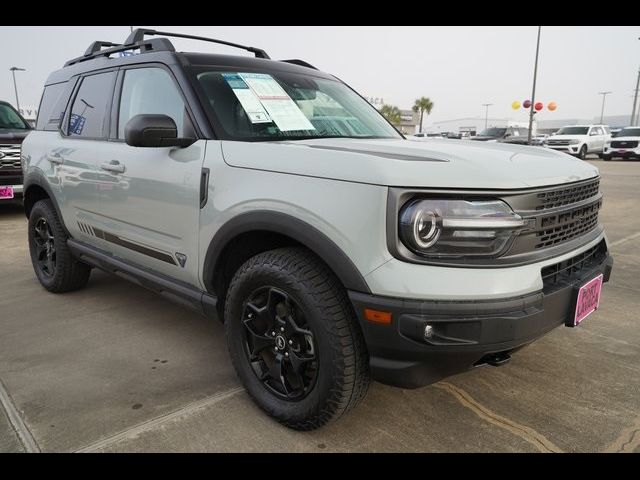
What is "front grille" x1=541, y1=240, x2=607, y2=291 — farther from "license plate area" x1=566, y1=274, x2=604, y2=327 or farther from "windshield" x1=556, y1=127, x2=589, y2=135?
"windshield" x1=556, y1=127, x2=589, y2=135

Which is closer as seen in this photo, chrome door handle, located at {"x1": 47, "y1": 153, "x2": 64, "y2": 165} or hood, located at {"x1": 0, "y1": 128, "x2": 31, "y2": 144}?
chrome door handle, located at {"x1": 47, "y1": 153, "x2": 64, "y2": 165}

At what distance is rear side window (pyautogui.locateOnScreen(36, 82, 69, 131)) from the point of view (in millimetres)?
3875

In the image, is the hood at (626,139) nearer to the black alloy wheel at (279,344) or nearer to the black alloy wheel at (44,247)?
the black alloy wheel at (44,247)

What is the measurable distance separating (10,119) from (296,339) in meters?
8.69

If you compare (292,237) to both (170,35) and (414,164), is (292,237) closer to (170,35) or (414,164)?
(414,164)

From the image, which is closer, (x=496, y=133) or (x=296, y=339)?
(x=296, y=339)

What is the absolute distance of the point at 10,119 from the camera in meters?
8.51

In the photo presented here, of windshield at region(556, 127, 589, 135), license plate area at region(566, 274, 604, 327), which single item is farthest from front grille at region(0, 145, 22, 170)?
windshield at region(556, 127, 589, 135)

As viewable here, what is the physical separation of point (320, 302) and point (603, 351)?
207cm

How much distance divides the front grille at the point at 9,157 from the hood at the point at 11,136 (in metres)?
0.10

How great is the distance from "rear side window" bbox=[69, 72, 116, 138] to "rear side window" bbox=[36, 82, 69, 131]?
240mm

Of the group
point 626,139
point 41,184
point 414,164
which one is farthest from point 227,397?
point 626,139

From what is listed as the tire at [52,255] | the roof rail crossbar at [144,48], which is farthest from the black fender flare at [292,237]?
the tire at [52,255]
